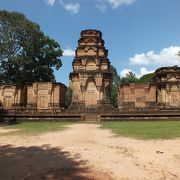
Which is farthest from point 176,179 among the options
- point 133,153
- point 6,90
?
point 6,90

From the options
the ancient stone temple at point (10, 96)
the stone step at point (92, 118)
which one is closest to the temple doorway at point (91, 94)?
the stone step at point (92, 118)

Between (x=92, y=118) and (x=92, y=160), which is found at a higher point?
(x=92, y=118)

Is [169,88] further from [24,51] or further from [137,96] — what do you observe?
[24,51]

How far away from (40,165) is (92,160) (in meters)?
1.58

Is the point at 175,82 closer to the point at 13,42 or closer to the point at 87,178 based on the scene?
the point at 13,42

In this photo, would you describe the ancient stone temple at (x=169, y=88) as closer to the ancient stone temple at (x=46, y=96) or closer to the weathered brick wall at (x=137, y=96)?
the weathered brick wall at (x=137, y=96)

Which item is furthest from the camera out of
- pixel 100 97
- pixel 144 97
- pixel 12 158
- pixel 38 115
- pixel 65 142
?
pixel 144 97

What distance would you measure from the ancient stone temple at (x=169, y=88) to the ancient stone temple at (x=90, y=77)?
7385 mm

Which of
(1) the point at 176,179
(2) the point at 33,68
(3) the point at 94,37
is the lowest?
(1) the point at 176,179

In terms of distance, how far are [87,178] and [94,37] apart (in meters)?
32.3

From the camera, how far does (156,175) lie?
7160mm

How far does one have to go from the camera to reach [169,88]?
37500 mm

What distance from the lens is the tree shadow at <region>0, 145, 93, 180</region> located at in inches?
281

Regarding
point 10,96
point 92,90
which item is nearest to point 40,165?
point 92,90
